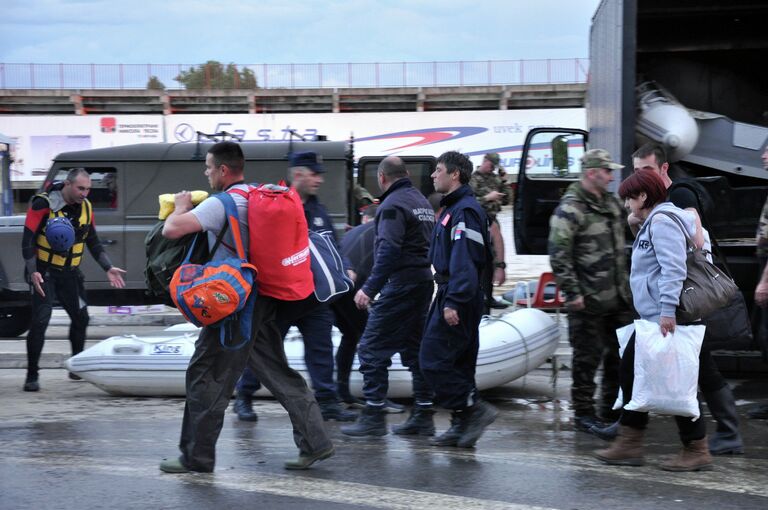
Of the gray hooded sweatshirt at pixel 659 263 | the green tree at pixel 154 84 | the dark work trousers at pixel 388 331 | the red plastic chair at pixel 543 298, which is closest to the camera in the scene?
the gray hooded sweatshirt at pixel 659 263

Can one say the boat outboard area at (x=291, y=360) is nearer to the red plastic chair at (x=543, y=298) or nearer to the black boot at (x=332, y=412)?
the black boot at (x=332, y=412)

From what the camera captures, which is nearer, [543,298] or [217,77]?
[543,298]

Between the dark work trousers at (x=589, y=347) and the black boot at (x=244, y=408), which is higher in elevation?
the dark work trousers at (x=589, y=347)

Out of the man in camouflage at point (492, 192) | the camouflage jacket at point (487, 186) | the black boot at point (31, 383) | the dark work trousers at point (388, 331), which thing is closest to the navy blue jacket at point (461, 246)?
the dark work trousers at point (388, 331)

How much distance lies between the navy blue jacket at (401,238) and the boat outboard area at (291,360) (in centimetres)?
123

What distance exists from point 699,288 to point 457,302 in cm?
134

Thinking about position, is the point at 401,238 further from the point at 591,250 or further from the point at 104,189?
the point at 104,189

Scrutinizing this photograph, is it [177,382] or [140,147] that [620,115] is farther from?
[140,147]

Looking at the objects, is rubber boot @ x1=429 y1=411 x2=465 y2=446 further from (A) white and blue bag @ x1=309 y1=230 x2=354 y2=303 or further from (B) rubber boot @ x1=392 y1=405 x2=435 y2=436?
(A) white and blue bag @ x1=309 y1=230 x2=354 y2=303

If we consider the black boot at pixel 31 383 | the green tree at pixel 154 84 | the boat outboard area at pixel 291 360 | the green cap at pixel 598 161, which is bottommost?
the black boot at pixel 31 383

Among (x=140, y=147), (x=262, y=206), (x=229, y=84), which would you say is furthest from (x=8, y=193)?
(x=229, y=84)

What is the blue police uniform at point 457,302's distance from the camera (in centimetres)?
565

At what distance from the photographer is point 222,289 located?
15.6ft

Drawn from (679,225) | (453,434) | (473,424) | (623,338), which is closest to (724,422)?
(623,338)
